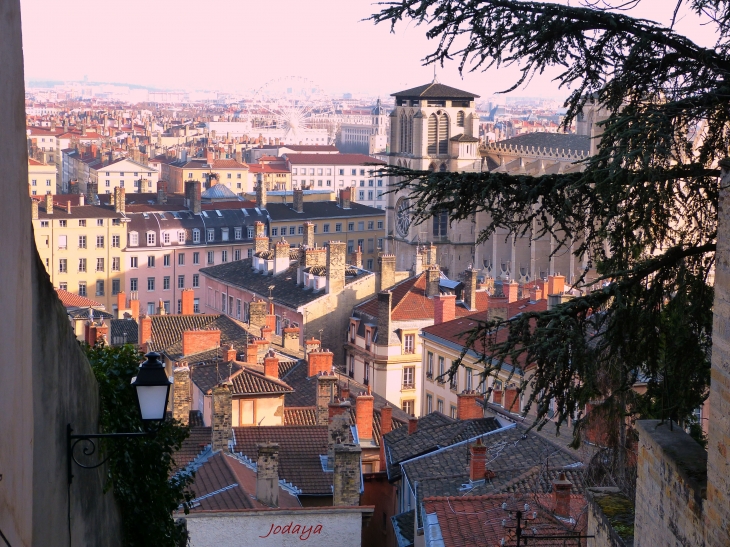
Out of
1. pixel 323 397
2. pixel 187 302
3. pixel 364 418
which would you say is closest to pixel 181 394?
pixel 323 397

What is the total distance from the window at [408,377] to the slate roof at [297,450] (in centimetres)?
1457

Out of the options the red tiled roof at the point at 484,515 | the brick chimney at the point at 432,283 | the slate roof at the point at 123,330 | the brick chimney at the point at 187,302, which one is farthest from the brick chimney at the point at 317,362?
the red tiled roof at the point at 484,515

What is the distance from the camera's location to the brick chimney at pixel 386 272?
4053 centimetres

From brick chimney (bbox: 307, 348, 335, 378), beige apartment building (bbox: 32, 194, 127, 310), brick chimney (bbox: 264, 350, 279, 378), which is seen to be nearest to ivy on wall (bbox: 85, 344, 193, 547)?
brick chimney (bbox: 264, 350, 279, 378)

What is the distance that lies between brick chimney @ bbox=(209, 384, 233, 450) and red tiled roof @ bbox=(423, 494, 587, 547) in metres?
5.48

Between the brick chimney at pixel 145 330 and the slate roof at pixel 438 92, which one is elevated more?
the slate roof at pixel 438 92

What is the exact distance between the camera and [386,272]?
133ft

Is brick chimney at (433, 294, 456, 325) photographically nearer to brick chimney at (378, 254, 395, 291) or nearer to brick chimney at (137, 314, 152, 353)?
brick chimney at (378, 254, 395, 291)

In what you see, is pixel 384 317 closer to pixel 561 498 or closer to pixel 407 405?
pixel 407 405

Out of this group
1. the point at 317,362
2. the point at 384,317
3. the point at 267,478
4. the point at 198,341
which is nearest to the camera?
the point at 267,478

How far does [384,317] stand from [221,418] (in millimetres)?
15974

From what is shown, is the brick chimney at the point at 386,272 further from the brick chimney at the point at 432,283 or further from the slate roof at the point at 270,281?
the brick chimney at the point at 432,283

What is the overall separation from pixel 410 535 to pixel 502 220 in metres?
10.3

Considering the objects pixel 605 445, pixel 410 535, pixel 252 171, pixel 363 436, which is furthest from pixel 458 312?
pixel 252 171
